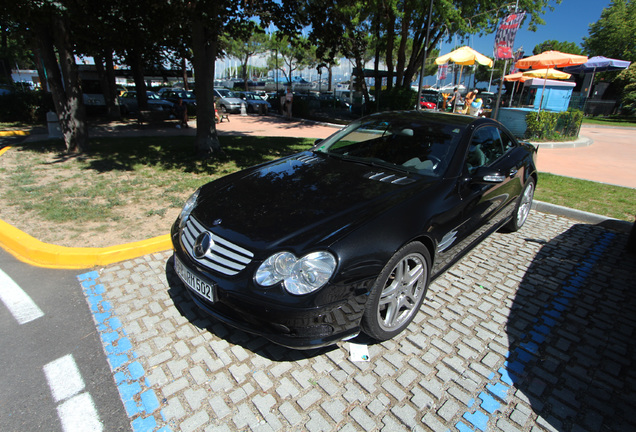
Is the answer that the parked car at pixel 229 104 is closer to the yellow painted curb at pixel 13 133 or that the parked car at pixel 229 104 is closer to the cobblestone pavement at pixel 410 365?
the yellow painted curb at pixel 13 133

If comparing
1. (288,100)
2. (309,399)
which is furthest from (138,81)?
(309,399)

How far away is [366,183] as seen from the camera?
3018 mm

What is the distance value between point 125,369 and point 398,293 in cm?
200

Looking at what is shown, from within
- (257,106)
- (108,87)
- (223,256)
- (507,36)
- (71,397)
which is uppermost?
(507,36)

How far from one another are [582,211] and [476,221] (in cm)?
338

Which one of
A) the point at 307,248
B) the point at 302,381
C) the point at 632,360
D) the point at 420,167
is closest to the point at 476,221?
the point at 420,167

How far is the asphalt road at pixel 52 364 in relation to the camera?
204 centimetres

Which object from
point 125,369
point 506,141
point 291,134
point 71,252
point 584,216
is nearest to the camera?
point 125,369

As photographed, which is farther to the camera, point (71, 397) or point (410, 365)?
point (410, 365)

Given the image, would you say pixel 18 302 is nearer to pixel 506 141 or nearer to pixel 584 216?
pixel 506 141

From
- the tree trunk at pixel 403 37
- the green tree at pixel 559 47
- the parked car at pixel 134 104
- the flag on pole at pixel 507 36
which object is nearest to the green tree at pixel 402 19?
the tree trunk at pixel 403 37

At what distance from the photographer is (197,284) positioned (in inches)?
99.3

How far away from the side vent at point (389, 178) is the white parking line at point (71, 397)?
2580mm

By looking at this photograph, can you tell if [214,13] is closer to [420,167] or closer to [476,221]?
[420,167]
